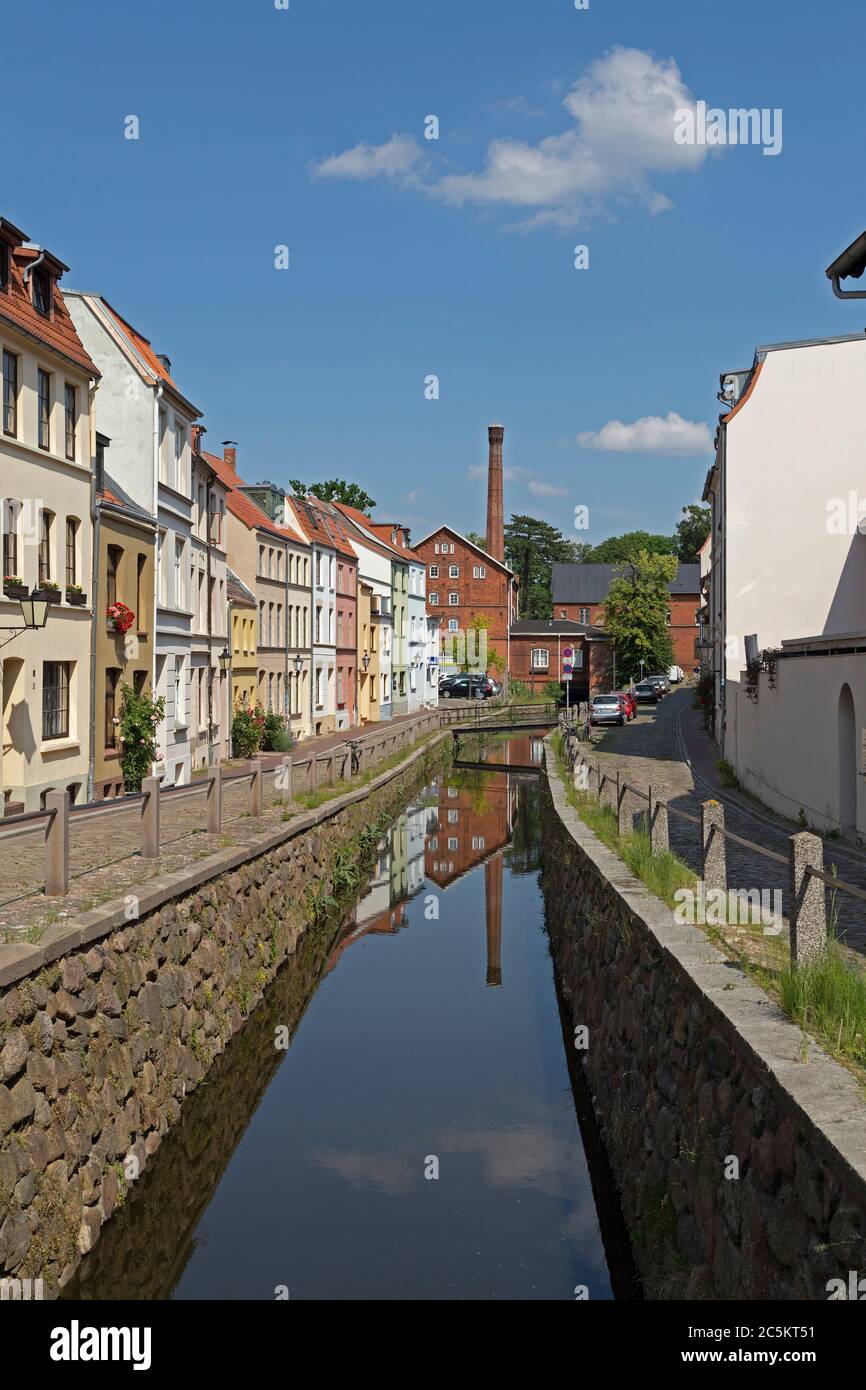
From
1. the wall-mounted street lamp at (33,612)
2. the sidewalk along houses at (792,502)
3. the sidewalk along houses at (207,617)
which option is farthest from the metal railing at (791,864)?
the sidewalk along houses at (207,617)

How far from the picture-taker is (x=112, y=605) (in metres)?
24.3

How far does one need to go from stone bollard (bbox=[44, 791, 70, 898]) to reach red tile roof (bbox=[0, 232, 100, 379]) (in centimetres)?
1073

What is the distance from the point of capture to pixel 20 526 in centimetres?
2002

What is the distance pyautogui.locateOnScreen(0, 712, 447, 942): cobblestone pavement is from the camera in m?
10.8

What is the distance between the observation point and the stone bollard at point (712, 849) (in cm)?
1044

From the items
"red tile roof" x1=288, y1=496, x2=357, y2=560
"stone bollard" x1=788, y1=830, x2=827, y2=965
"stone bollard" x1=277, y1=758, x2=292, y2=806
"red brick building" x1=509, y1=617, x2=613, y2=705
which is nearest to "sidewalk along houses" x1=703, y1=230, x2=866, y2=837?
"stone bollard" x1=277, y1=758, x2=292, y2=806

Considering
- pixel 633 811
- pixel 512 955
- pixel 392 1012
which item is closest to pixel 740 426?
pixel 633 811

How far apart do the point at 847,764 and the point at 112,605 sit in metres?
14.2

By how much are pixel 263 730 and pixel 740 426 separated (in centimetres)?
1691

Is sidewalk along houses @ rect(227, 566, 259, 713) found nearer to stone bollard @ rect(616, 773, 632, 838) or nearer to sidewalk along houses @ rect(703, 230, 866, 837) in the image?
sidewalk along houses @ rect(703, 230, 866, 837)

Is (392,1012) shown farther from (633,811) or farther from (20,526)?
(20,526)
